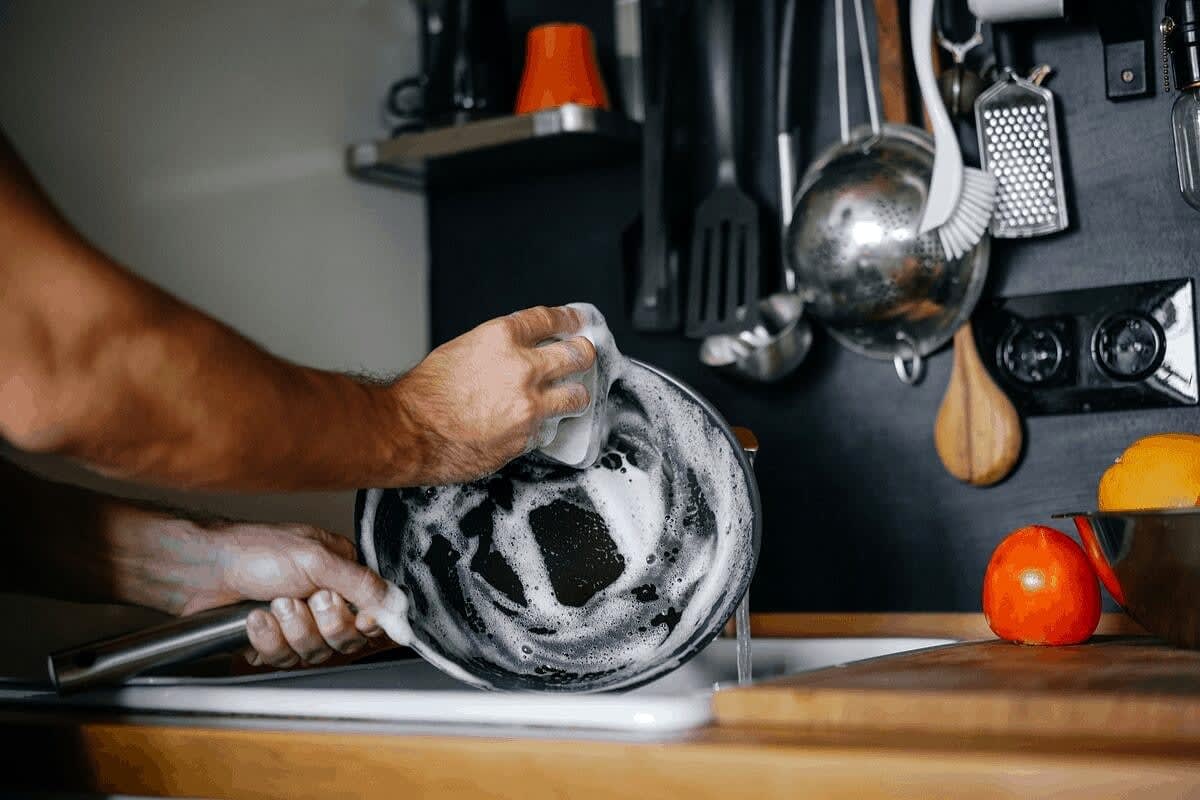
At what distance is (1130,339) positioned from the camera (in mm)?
1270

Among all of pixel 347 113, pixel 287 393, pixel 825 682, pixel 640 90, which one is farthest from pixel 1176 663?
pixel 347 113

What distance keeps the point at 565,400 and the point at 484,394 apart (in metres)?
0.06

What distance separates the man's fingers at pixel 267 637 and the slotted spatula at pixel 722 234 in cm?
61

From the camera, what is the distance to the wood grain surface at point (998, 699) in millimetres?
694

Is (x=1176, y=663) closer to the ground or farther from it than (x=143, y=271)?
closer to the ground

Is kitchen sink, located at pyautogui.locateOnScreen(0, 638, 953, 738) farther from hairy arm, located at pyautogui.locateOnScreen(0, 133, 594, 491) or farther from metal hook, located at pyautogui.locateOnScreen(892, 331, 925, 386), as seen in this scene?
metal hook, located at pyautogui.locateOnScreen(892, 331, 925, 386)

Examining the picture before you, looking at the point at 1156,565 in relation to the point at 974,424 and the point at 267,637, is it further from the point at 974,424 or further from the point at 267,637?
the point at 267,637

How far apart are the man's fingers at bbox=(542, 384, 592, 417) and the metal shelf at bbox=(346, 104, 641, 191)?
0.63 meters

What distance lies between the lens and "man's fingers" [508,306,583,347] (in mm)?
847

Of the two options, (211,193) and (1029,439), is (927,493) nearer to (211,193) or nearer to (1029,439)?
(1029,439)

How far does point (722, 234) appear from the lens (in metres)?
1.45

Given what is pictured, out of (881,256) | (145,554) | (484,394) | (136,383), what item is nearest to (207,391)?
(136,383)

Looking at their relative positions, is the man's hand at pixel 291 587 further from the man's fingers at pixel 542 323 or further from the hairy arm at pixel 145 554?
the man's fingers at pixel 542 323

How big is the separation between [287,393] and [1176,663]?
0.59m
